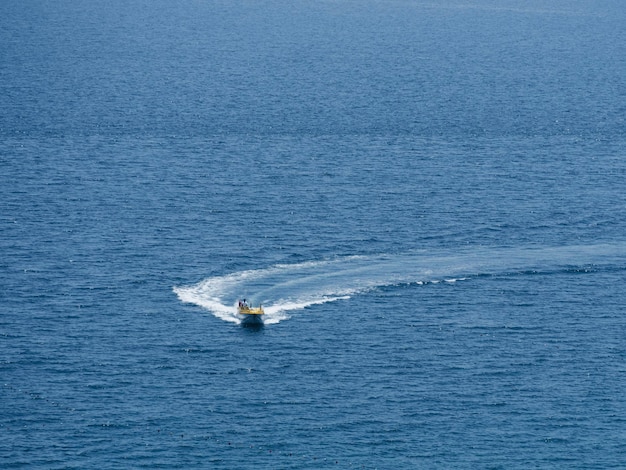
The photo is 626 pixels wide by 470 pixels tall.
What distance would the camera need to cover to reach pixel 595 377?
7096 inches

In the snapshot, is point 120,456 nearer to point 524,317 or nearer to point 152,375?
point 152,375

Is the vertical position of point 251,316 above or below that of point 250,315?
below

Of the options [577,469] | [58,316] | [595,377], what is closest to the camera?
[577,469]

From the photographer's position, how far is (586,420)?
169125mm

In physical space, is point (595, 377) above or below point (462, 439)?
above

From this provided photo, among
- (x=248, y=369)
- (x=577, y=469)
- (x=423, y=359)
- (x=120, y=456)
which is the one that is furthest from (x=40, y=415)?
(x=577, y=469)

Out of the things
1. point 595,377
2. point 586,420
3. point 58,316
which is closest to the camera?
point 586,420

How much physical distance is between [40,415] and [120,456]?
15472 millimetres

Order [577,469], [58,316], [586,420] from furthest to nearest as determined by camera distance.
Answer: [58,316]
[586,420]
[577,469]

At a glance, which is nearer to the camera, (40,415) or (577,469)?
(577,469)

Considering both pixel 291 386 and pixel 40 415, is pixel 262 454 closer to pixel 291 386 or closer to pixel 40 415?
pixel 291 386

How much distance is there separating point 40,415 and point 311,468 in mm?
36375

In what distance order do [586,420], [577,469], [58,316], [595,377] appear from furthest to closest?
[58,316] → [595,377] → [586,420] → [577,469]

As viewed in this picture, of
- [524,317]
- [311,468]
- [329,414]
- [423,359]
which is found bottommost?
[311,468]
